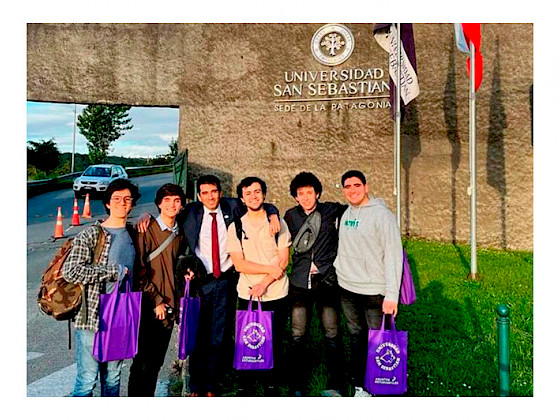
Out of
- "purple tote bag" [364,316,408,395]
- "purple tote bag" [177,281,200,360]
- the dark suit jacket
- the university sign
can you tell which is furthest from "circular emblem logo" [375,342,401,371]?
the university sign

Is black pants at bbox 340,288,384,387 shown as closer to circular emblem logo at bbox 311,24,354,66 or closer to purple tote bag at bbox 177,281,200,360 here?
purple tote bag at bbox 177,281,200,360

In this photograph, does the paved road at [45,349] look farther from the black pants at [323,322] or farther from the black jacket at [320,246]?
the black jacket at [320,246]

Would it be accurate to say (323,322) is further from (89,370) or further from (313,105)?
(313,105)

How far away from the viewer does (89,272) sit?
120 inches

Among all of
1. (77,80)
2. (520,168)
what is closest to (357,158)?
(520,168)

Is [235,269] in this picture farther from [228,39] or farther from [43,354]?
[228,39]

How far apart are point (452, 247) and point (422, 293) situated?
3.81 meters

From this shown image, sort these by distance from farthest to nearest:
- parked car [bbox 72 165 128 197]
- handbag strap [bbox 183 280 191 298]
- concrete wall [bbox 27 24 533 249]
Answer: parked car [bbox 72 165 128 197] < concrete wall [bbox 27 24 533 249] < handbag strap [bbox 183 280 191 298]

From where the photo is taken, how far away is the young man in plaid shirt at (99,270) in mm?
3076

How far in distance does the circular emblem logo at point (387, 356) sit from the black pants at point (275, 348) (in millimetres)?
782

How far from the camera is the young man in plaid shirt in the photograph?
3076 mm

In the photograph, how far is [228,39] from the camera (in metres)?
11.4

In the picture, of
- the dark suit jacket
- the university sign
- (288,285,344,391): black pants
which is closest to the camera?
the dark suit jacket

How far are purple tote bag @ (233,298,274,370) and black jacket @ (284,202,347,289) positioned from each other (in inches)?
15.0
